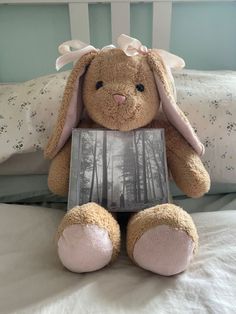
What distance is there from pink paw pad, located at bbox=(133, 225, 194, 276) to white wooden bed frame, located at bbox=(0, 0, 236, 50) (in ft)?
2.63

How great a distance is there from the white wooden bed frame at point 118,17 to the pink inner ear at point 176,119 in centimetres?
54

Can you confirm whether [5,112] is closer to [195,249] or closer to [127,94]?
[127,94]

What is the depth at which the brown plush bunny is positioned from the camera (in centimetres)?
59

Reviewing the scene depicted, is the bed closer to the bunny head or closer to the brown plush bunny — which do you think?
the brown plush bunny

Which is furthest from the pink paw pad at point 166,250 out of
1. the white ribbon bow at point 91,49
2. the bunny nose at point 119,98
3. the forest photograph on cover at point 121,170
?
the white ribbon bow at point 91,49

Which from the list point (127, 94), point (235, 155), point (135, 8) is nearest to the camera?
point (127, 94)

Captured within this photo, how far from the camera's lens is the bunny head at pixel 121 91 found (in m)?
0.69

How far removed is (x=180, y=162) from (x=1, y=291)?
426 mm

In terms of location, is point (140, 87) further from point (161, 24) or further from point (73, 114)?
point (161, 24)

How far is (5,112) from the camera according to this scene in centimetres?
91

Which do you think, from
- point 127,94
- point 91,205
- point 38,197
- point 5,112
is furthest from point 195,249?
point 5,112

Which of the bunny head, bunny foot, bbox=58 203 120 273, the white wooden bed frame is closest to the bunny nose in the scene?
the bunny head

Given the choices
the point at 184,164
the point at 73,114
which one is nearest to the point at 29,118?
the point at 73,114

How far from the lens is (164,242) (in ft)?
1.91
